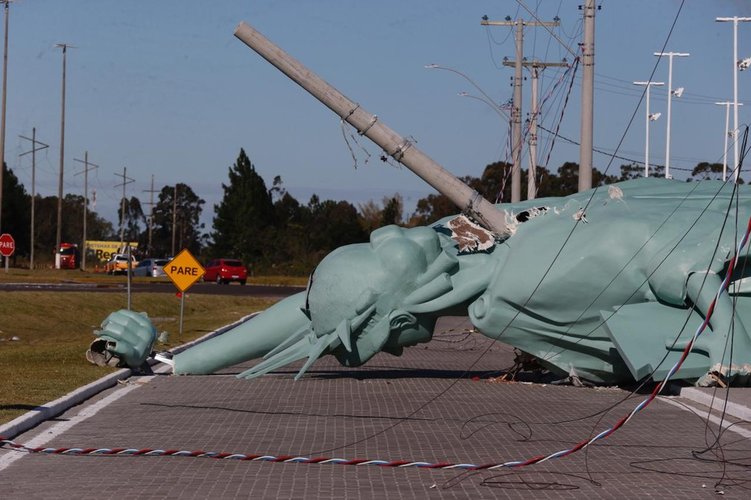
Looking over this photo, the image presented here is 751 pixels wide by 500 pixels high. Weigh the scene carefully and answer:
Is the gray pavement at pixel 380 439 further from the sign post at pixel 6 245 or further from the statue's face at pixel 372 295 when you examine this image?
the sign post at pixel 6 245

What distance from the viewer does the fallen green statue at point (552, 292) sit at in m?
16.1

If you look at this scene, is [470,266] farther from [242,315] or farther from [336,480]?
[242,315]

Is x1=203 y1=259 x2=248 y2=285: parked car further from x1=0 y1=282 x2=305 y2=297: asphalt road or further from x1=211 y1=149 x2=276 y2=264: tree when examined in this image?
x1=211 y1=149 x2=276 y2=264: tree

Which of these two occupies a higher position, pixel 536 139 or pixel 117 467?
pixel 536 139

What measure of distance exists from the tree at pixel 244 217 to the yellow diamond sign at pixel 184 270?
66051 millimetres

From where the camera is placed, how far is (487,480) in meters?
9.38

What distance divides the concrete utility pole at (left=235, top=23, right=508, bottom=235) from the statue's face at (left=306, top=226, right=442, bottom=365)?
1.27 meters

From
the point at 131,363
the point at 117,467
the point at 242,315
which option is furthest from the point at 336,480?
the point at 242,315

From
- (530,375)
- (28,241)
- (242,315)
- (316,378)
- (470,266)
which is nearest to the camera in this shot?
(470,266)

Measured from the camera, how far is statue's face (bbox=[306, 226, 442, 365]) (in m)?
16.9

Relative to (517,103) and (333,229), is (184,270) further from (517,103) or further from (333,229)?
(333,229)

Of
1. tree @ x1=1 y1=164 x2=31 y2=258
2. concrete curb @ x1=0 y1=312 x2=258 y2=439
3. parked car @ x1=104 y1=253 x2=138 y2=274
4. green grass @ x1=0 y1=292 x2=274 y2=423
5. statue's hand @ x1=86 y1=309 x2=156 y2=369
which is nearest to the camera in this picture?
concrete curb @ x1=0 y1=312 x2=258 y2=439

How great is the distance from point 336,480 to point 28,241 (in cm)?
10235

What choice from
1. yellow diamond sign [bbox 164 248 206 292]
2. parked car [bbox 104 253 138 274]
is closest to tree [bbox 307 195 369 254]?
parked car [bbox 104 253 138 274]
